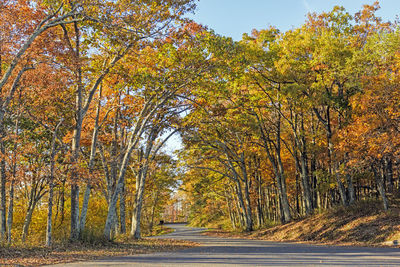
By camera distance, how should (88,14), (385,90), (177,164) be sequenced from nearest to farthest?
(88,14), (385,90), (177,164)

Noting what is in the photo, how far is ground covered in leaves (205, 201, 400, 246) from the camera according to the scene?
14617mm

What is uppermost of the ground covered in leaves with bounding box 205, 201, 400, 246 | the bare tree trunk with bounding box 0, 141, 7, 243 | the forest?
the forest

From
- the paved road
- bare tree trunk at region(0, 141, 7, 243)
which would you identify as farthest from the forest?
the paved road

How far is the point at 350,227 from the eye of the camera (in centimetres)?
1694

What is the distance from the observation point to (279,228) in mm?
23391

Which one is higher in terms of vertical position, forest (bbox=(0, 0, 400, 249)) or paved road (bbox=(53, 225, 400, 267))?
forest (bbox=(0, 0, 400, 249))

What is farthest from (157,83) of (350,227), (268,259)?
(350,227)

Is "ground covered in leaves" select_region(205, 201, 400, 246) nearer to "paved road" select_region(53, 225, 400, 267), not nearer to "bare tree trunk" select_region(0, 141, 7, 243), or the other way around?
"paved road" select_region(53, 225, 400, 267)

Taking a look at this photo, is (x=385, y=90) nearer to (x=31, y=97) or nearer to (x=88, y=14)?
(x=88, y=14)

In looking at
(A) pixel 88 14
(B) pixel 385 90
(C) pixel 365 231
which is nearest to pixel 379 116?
(B) pixel 385 90

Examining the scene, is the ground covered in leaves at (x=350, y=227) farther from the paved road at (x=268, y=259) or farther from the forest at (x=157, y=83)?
the paved road at (x=268, y=259)

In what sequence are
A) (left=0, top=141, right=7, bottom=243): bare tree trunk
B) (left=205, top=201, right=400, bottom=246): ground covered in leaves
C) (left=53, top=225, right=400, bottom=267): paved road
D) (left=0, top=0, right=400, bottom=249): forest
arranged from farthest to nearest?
(left=0, top=141, right=7, bottom=243): bare tree trunk < (left=205, top=201, right=400, bottom=246): ground covered in leaves < (left=0, top=0, right=400, bottom=249): forest < (left=53, top=225, right=400, bottom=267): paved road

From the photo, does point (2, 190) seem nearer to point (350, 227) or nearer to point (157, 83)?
point (157, 83)

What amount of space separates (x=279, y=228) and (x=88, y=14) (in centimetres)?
1903
